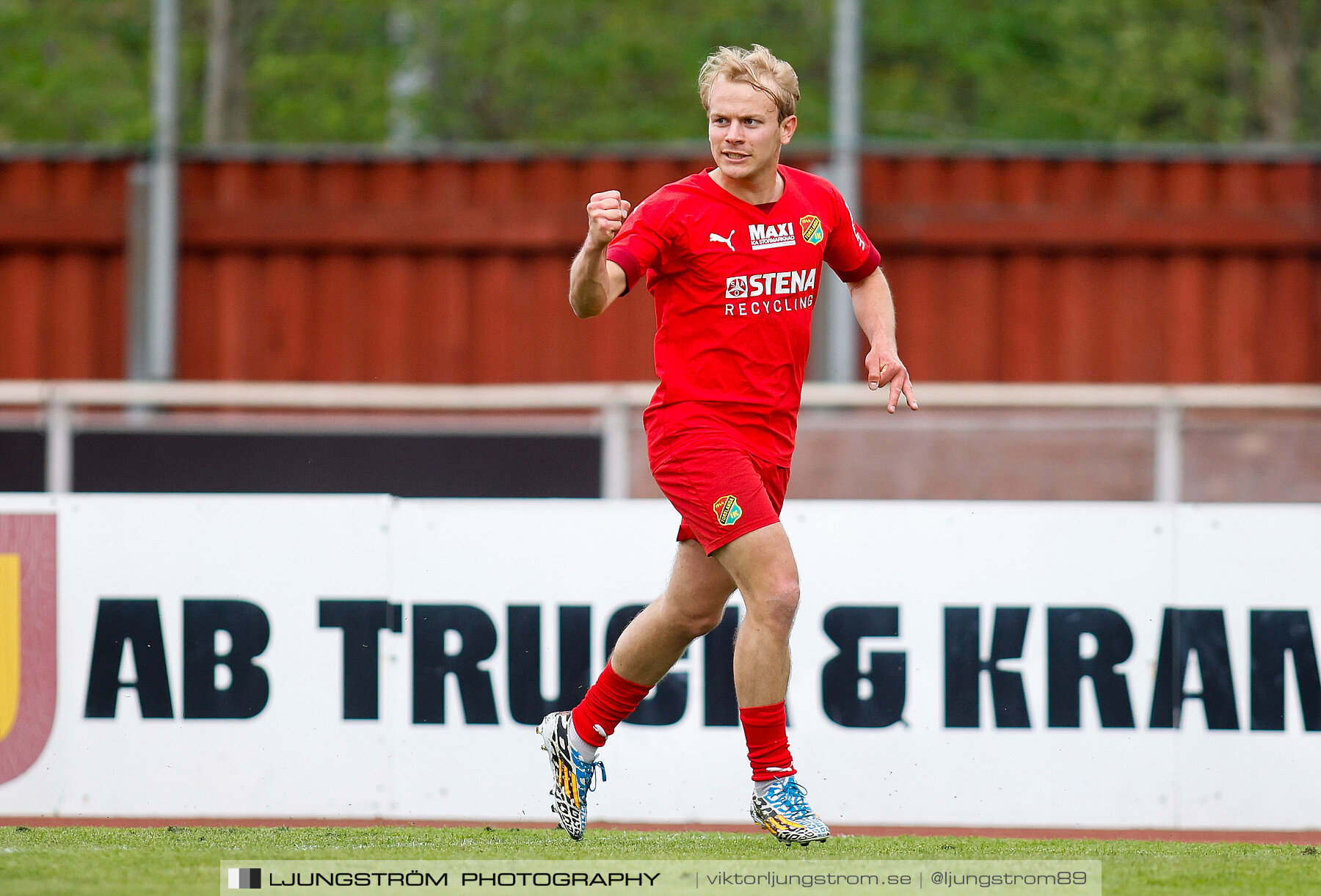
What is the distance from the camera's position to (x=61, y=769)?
5113mm

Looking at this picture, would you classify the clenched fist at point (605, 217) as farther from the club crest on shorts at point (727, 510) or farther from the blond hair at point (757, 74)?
the club crest on shorts at point (727, 510)

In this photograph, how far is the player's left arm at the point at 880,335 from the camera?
13.5ft

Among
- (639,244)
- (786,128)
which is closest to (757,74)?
(786,128)

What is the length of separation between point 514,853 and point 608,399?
134 inches

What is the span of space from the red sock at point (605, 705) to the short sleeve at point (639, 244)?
1.13 meters

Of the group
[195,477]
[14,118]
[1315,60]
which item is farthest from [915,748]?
[14,118]

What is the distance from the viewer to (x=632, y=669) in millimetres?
4293

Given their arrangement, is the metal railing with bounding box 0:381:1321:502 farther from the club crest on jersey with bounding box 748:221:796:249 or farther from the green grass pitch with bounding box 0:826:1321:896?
the club crest on jersey with bounding box 748:221:796:249

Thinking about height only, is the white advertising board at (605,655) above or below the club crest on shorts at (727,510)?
below

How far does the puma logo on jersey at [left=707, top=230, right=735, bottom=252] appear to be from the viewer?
4.01 m

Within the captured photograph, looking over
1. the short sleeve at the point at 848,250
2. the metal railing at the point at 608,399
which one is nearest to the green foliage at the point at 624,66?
the metal railing at the point at 608,399

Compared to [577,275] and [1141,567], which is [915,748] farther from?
[577,275]

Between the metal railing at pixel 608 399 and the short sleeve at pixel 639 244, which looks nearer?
the short sleeve at pixel 639 244

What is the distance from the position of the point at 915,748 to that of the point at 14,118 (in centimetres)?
1715
